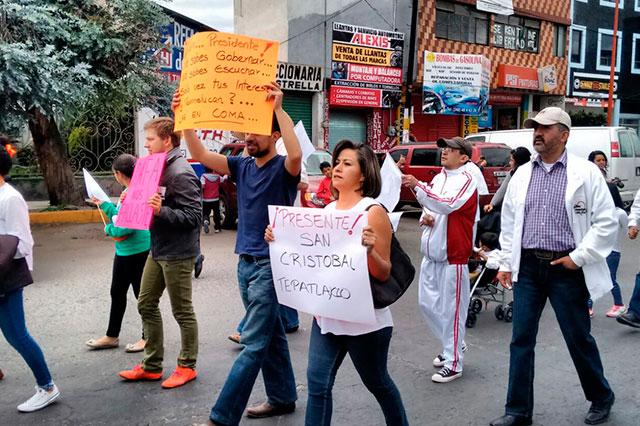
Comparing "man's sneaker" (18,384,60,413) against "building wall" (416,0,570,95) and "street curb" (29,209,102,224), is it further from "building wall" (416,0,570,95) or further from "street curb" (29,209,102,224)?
"building wall" (416,0,570,95)

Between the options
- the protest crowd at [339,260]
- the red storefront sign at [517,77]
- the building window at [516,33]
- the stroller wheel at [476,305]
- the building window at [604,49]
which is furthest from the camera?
the building window at [604,49]

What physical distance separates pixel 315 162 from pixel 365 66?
34.7ft

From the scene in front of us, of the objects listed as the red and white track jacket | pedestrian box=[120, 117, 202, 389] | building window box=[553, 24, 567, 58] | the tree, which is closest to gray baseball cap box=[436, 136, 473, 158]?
the red and white track jacket

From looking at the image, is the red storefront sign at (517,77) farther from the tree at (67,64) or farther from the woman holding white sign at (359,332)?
the woman holding white sign at (359,332)

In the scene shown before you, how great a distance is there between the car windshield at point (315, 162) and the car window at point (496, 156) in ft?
12.3

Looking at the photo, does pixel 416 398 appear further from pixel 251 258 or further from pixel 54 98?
pixel 54 98

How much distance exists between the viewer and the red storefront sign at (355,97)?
2172 centimetres

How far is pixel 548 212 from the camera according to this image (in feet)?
12.6

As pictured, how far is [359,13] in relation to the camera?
Result: 22250 millimetres

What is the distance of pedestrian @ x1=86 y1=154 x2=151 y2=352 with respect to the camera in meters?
4.98

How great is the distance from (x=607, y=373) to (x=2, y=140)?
5.44 metres

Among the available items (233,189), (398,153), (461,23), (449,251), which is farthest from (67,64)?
(461,23)

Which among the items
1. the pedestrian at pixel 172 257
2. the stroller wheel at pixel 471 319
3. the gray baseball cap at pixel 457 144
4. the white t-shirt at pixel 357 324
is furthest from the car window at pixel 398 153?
the white t-shirt at pixel 357 324

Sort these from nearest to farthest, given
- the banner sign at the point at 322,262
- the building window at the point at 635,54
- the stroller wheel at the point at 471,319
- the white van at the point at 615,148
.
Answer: the banner sign at the point at 322,262 < the stroller wheel at the point at 471,319 < the white van at the point at 615,148 < the building window at the point at 635,54
